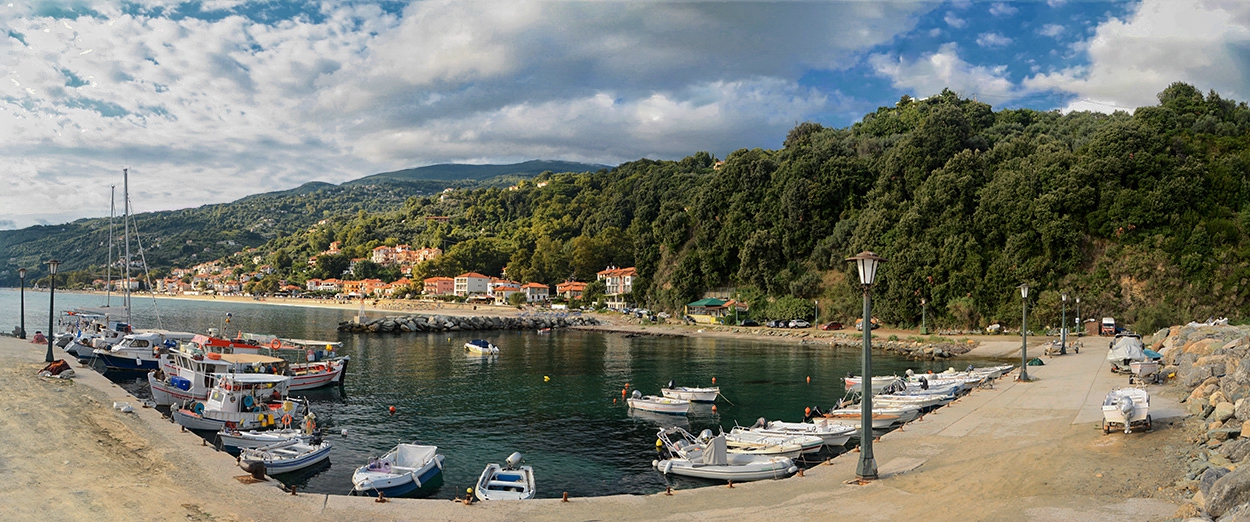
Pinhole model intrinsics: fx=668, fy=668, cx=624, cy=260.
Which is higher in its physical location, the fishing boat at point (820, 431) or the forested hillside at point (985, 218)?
the forested hillside at point (985, 218)

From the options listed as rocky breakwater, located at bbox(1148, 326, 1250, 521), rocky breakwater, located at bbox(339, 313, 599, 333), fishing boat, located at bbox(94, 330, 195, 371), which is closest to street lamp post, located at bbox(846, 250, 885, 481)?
rocky breakwater, located at bbox(1148, 326, 1250, 521)

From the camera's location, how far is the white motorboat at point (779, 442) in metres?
19.5

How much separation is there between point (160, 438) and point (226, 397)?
20.3 ft

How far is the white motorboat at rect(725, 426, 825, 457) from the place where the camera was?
1952 centimetres

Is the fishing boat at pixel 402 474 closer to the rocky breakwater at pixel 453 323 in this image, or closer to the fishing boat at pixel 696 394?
the fishing boat at pixel 696 394

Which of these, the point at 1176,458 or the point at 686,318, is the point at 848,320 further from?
the point at 1176,458

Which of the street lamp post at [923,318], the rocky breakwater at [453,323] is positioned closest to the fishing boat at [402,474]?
the street lamp post at [923,318]

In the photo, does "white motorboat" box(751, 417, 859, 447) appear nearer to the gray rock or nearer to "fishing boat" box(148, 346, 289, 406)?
the gray rock

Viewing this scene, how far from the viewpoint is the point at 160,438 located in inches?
733

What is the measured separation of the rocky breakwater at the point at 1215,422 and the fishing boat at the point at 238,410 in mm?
24191

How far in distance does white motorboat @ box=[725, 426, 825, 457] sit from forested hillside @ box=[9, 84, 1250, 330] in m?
45.1

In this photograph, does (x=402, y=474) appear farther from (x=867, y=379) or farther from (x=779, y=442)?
(x=867, y=379)

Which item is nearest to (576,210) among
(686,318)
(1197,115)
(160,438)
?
(686,318)

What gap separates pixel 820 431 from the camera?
70.2 feet
